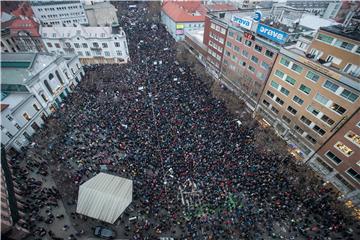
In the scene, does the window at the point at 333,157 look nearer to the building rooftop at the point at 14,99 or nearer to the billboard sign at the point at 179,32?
the building rooftop at the point at 14,99

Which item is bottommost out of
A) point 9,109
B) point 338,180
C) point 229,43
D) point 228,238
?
point 228,238

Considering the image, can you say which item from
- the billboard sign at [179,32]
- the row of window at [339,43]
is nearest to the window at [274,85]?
the row of window at [339,43]

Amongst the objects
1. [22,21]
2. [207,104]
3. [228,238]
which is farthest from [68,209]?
[22,21]

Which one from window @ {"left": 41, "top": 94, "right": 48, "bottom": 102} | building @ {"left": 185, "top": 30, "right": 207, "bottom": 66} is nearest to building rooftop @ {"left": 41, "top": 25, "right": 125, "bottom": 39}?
building @ {"left": 185, "top": 30, "right": 207, "bottom": 66}

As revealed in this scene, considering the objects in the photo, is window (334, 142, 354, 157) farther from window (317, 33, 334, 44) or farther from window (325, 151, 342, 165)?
window (317, 33, 334, 44)

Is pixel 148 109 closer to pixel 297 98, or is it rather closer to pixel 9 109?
pixel 9 109

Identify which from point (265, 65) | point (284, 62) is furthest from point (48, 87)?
point (284, 62)
